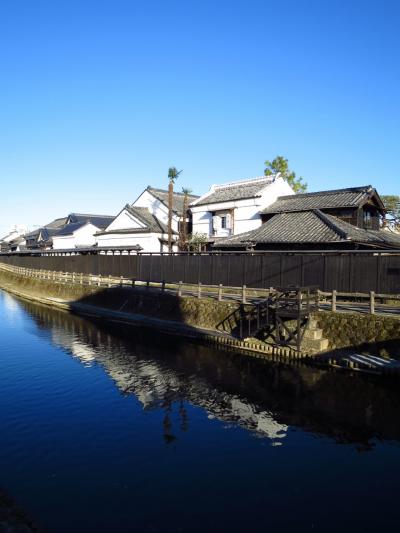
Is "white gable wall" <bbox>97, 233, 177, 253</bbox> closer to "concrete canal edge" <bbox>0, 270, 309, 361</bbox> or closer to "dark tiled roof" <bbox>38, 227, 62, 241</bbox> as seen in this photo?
"concrete canal edge" <bbox>0, 270, 309, 361</bbox>

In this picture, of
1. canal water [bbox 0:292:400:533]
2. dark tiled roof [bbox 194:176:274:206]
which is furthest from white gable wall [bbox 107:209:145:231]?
canal water [bbox 0:292:400:533]

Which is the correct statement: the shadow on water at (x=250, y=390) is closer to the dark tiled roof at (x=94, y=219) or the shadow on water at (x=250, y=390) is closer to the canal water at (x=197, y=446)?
the canal water at (x=197, y=446)

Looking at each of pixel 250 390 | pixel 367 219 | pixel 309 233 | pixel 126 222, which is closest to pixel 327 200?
pixel 367 219

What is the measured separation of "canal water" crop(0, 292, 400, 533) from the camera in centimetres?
Result: 841

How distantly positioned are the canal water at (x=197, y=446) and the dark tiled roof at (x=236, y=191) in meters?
25.5

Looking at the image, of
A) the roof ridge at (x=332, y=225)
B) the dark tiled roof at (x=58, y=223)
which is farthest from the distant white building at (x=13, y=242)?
the roof ridge at (x=332, y=225)

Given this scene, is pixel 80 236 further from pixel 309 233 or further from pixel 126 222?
pixel 309 233

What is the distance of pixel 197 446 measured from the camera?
37.1 feet

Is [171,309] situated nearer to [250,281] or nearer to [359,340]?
[250,281]

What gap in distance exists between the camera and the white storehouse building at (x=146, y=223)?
48031 mm

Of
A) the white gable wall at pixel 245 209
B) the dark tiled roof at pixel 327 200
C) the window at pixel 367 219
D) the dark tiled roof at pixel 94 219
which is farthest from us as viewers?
the dark tiled roof at pixel 94 219

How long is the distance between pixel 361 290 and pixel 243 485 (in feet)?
47.2

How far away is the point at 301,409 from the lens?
546 inches

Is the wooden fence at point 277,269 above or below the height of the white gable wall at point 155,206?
below
